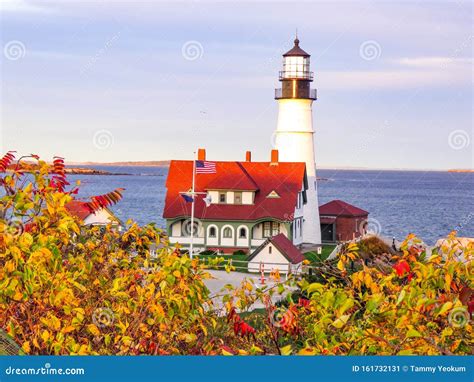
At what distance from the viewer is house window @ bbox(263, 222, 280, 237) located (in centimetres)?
3981

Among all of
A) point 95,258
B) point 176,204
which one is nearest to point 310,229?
point 176,204

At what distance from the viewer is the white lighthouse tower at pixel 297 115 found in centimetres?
4212

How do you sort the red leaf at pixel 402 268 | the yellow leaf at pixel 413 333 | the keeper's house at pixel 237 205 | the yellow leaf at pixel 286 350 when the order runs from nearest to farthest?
the yellow leaf at pixel 413 333 < the yellow leaf at pixel 286 350 < the red leaf at pixel 402 268 < the keeper's house at pixel 237 205

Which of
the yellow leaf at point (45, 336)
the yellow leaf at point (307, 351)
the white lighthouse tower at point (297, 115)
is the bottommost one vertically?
the yellow leaf at point (307, 351)

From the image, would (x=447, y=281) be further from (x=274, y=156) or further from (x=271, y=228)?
(x=274, y=156)

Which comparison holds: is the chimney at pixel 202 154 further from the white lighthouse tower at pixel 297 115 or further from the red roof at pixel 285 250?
the red roof at pixel 285 250

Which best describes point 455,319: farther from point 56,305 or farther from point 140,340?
point 56,305

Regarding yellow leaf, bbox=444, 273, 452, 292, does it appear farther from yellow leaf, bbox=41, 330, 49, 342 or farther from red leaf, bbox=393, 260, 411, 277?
yellow leaf, bbox=41, 330, 49, 342

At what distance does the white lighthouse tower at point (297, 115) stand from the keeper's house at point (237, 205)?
1309mm

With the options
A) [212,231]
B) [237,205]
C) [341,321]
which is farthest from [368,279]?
[237,205]

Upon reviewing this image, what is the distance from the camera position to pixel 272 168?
41469mm

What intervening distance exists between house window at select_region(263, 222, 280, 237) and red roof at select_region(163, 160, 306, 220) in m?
0.60

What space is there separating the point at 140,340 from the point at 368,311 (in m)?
1.69

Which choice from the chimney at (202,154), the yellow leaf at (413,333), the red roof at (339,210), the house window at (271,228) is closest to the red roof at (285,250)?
the house window at (271,228)
